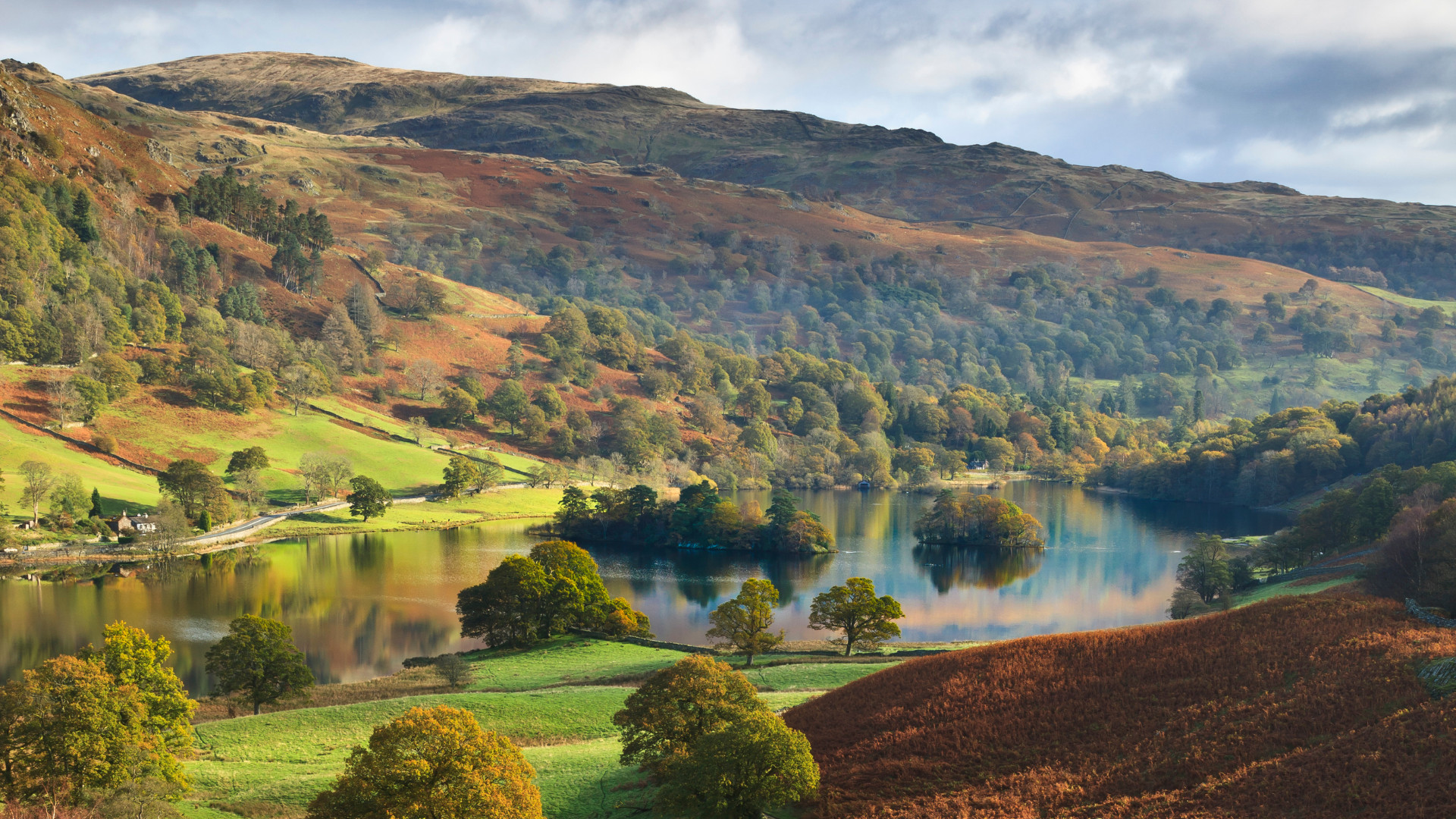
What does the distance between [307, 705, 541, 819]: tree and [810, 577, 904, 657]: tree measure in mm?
36022

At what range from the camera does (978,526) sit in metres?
103

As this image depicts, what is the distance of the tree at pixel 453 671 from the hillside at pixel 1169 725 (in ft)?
68.9

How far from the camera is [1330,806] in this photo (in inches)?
784

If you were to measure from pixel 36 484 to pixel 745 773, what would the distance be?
77932mm

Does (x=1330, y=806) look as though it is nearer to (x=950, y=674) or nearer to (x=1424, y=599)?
(x=950, y=674)

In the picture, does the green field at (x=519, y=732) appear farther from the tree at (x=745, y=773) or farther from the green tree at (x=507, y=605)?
the tree at (x=745, y=773)

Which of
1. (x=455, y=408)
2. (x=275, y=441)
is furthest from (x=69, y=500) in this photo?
(x=455, y=408)

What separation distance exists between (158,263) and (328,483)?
234 ft

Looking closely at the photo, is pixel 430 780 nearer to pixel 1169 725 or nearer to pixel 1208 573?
pixel 1169 725

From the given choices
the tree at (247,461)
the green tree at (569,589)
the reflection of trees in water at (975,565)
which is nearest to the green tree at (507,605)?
the green tree at (569,589)

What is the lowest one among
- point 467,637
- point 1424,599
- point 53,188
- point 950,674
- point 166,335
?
point 467,637

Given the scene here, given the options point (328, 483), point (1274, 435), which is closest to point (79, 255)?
point (328, 483)

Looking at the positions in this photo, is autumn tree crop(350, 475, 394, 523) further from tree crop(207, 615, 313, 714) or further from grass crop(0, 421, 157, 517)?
tree crop(207, 615, 313, 714)

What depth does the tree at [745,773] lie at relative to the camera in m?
→ 23.6
